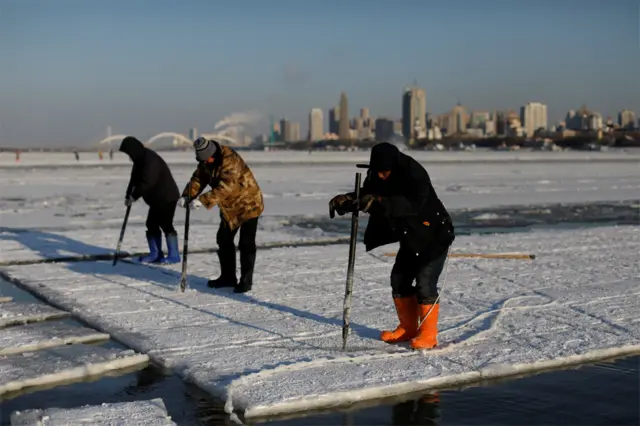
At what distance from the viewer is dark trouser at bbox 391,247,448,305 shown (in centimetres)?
655

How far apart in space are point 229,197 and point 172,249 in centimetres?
261

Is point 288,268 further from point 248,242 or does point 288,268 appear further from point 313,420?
point 313,420

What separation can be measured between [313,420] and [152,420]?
36.7 inches

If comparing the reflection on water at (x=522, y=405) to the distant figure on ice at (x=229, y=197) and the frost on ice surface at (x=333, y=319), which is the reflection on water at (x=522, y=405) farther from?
the distant figure on ice at (x=229, y=197)

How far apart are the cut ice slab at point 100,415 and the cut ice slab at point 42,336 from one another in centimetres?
172

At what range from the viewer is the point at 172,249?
1118 cm

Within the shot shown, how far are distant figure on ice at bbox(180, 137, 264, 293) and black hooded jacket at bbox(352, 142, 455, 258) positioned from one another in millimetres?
2513

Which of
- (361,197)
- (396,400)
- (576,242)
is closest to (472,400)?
(396,400)

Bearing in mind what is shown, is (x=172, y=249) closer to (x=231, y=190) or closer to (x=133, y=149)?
(x=133, y=149)

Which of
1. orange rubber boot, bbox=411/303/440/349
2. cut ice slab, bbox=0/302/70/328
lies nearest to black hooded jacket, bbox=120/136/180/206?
cut ice slab, bbox=0/302/70/328

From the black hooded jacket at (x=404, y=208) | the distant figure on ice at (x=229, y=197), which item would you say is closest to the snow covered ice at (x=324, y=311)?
the distant figure on ice at (x=229, y=197)

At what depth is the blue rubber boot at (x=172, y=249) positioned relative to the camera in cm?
1114

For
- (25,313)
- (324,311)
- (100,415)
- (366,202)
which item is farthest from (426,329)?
(25,313)

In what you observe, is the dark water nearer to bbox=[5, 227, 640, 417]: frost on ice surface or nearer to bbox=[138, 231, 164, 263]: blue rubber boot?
bbox=[5, 227, 640, 417]: frost on ice surface
